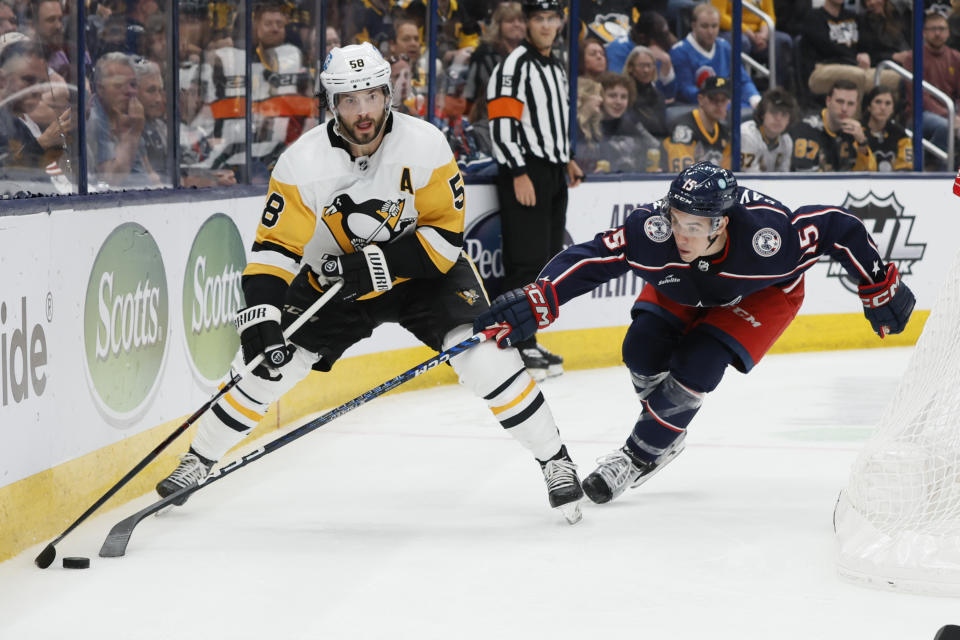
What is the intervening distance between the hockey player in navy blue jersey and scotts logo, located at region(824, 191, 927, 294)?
3.13m

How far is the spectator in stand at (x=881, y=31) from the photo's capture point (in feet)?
22.9

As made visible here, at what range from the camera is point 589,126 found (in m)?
6.31

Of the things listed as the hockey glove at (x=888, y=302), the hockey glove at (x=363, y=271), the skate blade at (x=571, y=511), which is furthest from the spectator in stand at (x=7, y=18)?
the hockey glove at (x=888, y=302)

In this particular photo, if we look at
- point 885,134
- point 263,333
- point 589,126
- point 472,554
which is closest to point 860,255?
point 472,554

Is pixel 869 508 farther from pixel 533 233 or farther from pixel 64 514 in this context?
pixel 533 233

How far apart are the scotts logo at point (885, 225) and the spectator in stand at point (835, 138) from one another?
0.24 m

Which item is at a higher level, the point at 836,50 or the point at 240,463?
the point at 836,50

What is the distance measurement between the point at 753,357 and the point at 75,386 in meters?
1.66

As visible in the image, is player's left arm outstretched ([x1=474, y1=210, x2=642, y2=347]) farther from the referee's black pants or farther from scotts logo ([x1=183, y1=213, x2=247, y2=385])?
the referee's black pants

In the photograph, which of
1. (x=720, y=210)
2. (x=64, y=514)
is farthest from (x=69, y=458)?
(x=720, y=210)

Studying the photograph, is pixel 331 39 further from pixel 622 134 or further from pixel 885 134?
pixel 885 134

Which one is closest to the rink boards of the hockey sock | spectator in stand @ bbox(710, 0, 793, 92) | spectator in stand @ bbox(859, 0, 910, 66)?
the hockey sock

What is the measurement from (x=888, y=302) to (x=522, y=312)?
0.89 m

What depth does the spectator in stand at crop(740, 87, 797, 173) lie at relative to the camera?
6.70 metres
